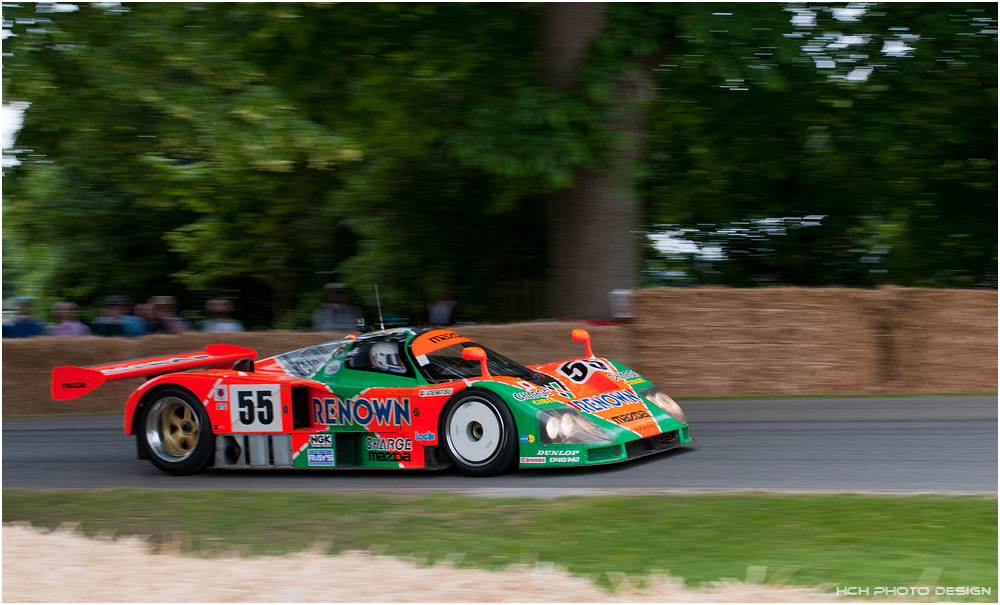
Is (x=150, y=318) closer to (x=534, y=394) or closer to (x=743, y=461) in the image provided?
(x=534, y=394)

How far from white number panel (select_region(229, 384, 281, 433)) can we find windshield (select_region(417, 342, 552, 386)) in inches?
51.2

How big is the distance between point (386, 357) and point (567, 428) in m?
1.64

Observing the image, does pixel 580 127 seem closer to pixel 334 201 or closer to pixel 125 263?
pixel 334 201

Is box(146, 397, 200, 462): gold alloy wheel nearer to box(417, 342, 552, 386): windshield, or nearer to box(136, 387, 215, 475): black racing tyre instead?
box(136, 387, 215, 475): black racing tyre

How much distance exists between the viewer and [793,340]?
11.1 meters

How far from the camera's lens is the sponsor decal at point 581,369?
27.0ft

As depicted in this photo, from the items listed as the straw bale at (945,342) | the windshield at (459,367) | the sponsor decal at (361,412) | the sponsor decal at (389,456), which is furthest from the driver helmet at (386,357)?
the straw bale at (945,342)

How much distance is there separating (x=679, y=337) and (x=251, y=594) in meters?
7.63

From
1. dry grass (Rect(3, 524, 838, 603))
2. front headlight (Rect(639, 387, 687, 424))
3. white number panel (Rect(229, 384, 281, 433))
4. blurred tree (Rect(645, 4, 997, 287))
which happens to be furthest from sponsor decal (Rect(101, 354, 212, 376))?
blurred tree (Rect(645, 4, 997, 287))

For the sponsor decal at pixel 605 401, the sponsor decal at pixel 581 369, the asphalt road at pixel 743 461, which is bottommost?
the asphalt road at pixel 743 461

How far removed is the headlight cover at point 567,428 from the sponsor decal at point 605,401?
0.15 m

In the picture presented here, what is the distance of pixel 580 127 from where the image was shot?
1119 cm

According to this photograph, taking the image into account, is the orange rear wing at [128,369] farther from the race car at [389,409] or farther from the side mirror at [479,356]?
the side mirror at [479,356]

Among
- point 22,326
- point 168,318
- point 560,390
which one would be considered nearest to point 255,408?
point 560,390
